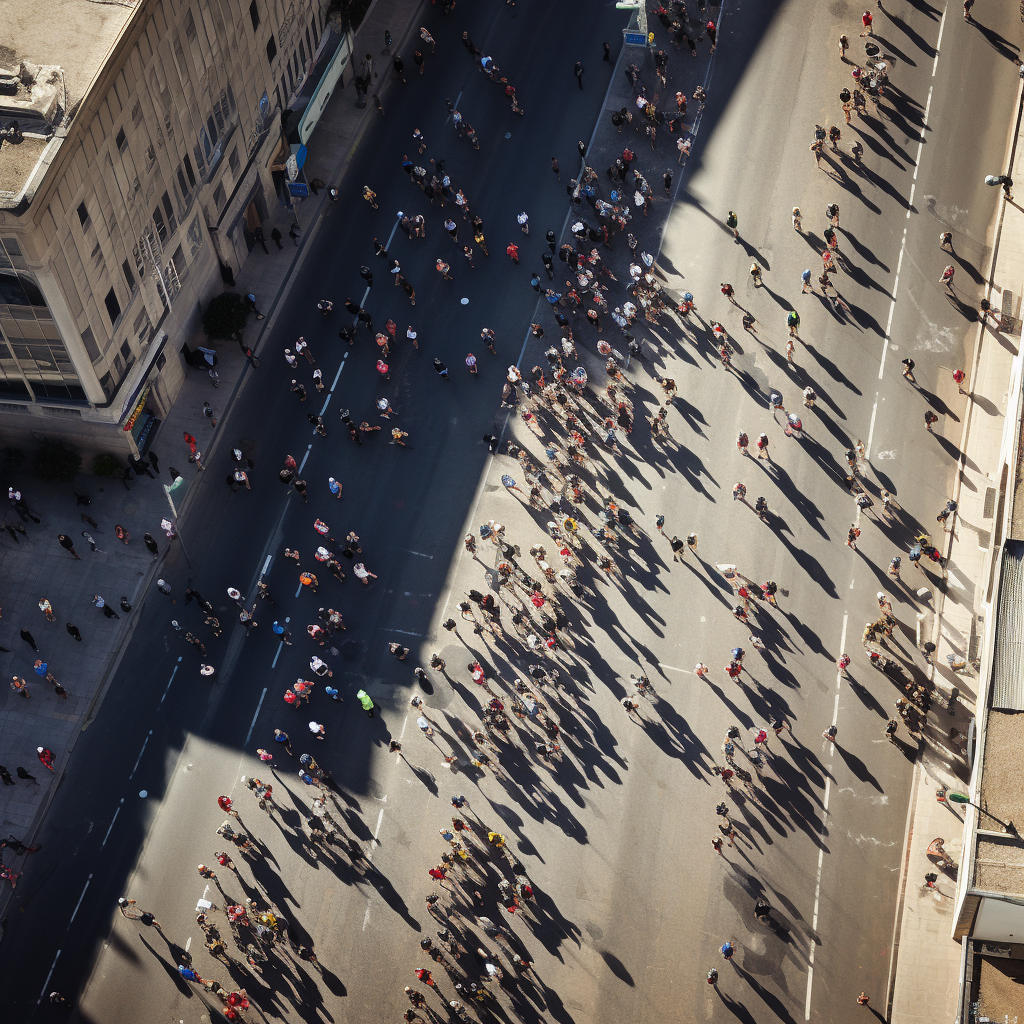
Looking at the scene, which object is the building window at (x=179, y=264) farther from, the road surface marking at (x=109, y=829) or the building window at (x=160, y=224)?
the road surface marking at (x=109, y=829)

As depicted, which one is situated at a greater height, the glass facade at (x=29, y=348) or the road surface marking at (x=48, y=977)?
the glass facade at (x=29, y=348)

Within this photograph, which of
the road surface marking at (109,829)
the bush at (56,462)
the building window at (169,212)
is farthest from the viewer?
the bush at (56,462)

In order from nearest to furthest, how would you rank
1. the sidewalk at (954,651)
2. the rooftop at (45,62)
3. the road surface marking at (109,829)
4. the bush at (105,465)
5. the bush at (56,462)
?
the sidewalk at (954,651) → the rooftop at (45,62) → the road surface marking at (109,829) → the bush at (56,462) → the bush at (105,465)

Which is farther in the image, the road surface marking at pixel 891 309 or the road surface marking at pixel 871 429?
the road surface marking at pixel 891 309

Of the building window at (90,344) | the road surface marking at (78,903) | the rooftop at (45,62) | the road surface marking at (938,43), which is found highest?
the road surface marking at (938,43)

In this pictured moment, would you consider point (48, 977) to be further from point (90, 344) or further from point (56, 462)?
point (90, 344)

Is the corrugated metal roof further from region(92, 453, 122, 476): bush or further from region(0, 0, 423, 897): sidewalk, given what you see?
region(92, 453, 122, 476): bush

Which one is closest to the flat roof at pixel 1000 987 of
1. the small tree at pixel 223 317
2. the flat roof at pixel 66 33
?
the small tree at pixel 223 317
